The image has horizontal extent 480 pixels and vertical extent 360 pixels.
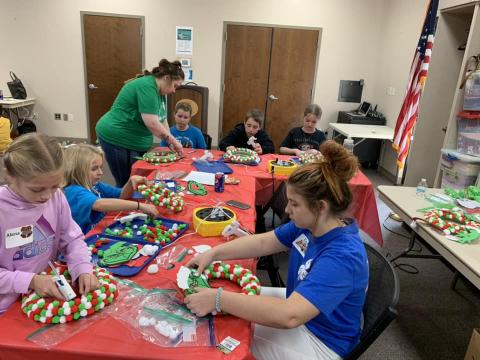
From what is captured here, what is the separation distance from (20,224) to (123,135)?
1.76 meters

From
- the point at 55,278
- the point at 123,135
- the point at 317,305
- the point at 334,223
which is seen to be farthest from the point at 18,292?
the point at 123,135

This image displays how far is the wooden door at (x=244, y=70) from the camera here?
5582 millimetres

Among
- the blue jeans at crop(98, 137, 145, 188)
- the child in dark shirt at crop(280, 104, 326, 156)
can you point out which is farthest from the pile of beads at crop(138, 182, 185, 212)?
the child in dark shirt at crop(280, 104, 326, 156)

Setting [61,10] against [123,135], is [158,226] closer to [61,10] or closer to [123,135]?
[123,135]

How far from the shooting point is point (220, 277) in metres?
1.23

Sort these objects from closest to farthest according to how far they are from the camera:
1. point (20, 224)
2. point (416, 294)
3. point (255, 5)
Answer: point (20, 224) → point (416, 294) → point (255, 5)

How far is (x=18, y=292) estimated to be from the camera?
1.02 metres

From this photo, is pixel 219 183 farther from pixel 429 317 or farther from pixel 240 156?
pixel 429 317

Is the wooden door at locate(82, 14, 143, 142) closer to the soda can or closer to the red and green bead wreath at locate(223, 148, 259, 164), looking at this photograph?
the red and green bead wreath at locate(223, 148, 259, 164)

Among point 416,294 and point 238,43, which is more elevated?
point 238,43

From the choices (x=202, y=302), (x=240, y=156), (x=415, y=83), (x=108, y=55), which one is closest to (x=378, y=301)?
(x=202, y=302)

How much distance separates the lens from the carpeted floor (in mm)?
1896

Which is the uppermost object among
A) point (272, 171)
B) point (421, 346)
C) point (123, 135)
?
point (123, 135)

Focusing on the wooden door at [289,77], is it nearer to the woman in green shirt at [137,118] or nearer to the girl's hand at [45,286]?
the woman in green shirt at [137,118]
